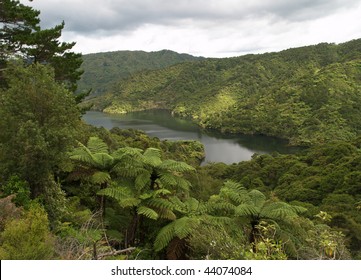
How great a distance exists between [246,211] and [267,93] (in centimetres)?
10961

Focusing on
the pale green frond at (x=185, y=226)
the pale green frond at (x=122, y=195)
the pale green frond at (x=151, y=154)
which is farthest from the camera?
the pale green frond at (x=151, y=154)

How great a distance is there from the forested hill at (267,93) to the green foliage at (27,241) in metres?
71.2

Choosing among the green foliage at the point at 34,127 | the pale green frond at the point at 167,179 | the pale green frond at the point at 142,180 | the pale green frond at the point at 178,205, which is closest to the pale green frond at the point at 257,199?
the pale green frond at the point at 178,205

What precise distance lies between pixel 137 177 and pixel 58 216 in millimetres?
1810

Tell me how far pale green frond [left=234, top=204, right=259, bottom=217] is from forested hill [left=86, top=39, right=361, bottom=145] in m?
69.8

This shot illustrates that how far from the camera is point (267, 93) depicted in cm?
11131

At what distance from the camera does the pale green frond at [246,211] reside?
264 inches

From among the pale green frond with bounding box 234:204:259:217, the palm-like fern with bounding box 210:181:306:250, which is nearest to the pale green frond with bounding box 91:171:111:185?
the palm-like fern with bounding box 210:181:306:250

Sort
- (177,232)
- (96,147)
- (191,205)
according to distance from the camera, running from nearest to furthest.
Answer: (177,232) < (191,205) < (96,147)

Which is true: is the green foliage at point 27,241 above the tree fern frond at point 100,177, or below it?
below

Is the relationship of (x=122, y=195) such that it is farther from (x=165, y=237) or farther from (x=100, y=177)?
(x=165, y=237)

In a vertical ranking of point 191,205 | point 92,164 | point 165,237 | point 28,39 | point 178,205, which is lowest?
point 165,237

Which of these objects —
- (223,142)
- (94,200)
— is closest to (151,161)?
(94,200)

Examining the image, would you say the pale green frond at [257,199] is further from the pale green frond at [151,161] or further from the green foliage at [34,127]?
the green foliage at [34,127]
